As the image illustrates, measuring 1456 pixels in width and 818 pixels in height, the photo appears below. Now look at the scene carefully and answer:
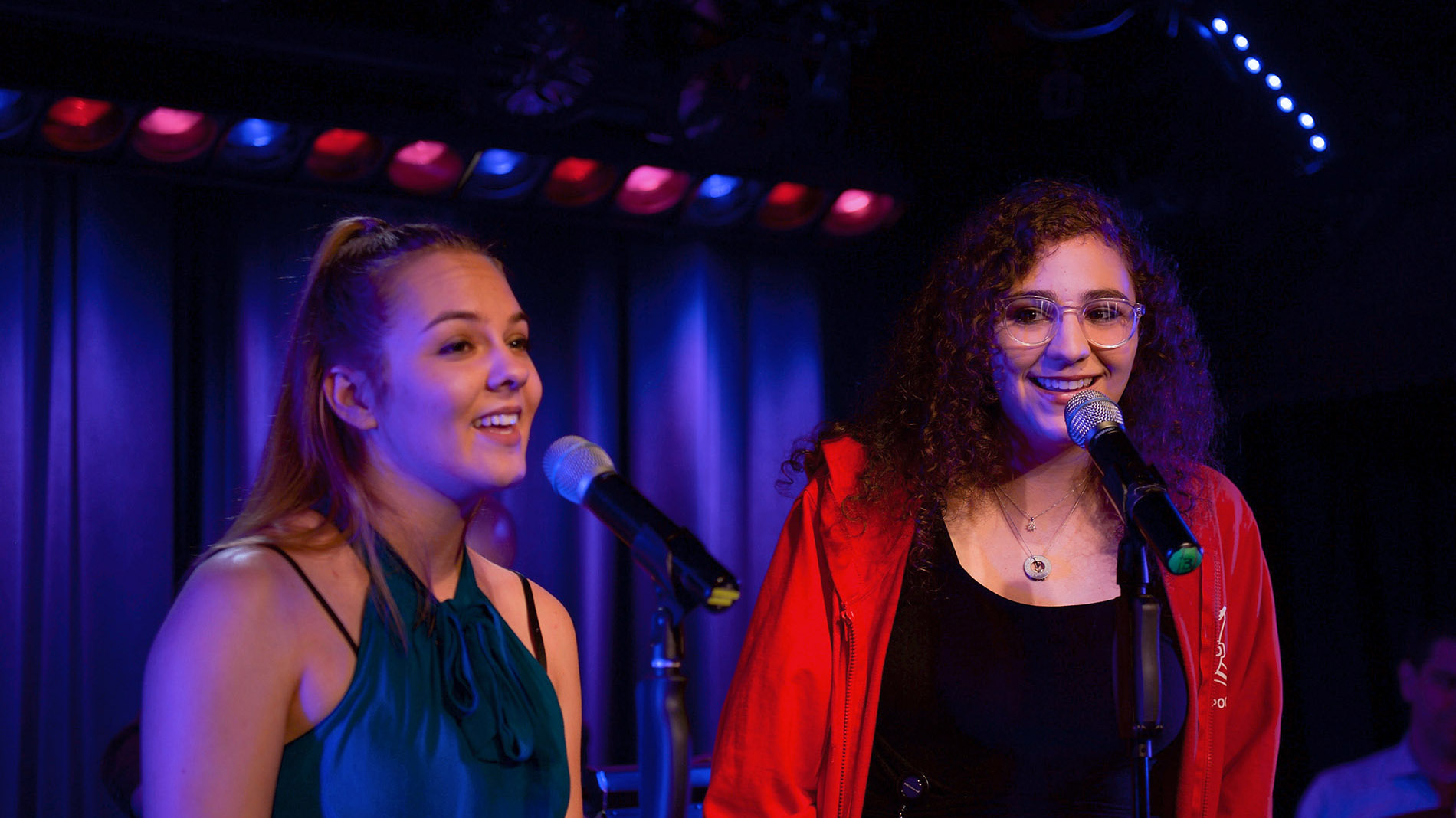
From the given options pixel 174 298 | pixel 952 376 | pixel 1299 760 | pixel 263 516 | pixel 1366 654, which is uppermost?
pixel 174 298

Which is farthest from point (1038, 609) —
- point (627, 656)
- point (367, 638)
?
point (627, 656)

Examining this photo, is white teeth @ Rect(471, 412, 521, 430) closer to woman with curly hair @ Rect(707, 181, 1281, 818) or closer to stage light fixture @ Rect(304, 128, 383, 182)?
woman with curly hair @ Rect(707, 181, 1281, 818)

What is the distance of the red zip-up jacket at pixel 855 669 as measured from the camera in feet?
6.88

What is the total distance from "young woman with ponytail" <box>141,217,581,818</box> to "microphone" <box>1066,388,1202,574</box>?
795 mm

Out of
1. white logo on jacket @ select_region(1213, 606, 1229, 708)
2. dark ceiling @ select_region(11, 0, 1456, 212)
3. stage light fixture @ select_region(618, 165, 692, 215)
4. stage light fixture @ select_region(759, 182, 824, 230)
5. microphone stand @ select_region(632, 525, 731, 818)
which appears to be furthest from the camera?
stage light fixture @ select_region(759, 182, 824, 230)

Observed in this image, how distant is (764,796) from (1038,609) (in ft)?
1.93

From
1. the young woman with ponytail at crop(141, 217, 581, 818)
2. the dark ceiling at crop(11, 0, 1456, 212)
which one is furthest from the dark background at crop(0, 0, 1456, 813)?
the young woman with ponytail at crop(141, 217, 581, 818)

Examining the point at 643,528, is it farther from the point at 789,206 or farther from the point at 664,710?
the point at 789,206

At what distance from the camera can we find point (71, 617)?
4.43 metres

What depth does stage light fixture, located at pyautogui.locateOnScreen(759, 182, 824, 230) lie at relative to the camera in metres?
4.87

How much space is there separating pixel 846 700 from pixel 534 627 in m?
0.56

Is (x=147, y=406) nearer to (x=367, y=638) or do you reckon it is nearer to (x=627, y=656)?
(x=627, y=656)

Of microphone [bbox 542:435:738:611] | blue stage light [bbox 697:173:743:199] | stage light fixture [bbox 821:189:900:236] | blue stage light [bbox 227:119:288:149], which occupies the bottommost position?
microphone [bbox 542:435:738:611]

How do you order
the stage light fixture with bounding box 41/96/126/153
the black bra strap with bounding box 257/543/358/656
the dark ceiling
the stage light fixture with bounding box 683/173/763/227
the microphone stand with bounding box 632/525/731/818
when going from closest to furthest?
the microphone stand with bounding box 632/525/731/818 < the black bra strap with bounding box 257/543/358/656 < the dark ceiling < the stage light fixture with bounding box 41/96/126/153 < the stage light fixture with bounding box 683/173/763/227
